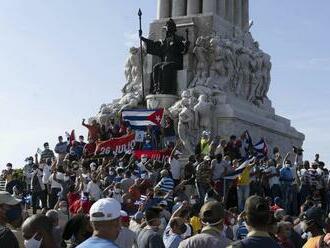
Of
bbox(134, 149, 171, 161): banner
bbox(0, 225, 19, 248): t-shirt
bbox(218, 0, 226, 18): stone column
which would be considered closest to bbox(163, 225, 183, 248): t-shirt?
bbox(0, 225, 19, 248): t-shirt

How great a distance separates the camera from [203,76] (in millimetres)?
32281

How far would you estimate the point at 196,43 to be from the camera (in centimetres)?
3250

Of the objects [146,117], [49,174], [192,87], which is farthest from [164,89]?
[49,174]

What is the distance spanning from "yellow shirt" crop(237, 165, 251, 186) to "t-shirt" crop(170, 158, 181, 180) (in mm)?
2298

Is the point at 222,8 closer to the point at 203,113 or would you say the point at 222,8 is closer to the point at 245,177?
the point at 203,113

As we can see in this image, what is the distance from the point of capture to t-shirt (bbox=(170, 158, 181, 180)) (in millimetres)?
21891

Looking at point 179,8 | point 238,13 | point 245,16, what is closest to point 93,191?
point 179,8

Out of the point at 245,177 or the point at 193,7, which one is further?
the point at 193,7

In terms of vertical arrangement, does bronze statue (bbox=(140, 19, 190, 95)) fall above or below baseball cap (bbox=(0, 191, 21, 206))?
above

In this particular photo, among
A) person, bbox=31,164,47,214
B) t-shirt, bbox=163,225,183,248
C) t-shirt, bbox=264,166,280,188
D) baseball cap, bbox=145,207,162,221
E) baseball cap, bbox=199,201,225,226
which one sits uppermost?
baseball cap, bbox=199,201,225,226

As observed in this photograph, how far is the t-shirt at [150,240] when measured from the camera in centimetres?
906

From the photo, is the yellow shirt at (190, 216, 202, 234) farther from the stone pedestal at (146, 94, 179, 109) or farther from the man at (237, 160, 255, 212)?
the stone pedestal at (146, 94, 179, 109)

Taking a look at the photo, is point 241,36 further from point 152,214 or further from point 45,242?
point 45,242

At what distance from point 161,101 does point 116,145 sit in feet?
16.9
